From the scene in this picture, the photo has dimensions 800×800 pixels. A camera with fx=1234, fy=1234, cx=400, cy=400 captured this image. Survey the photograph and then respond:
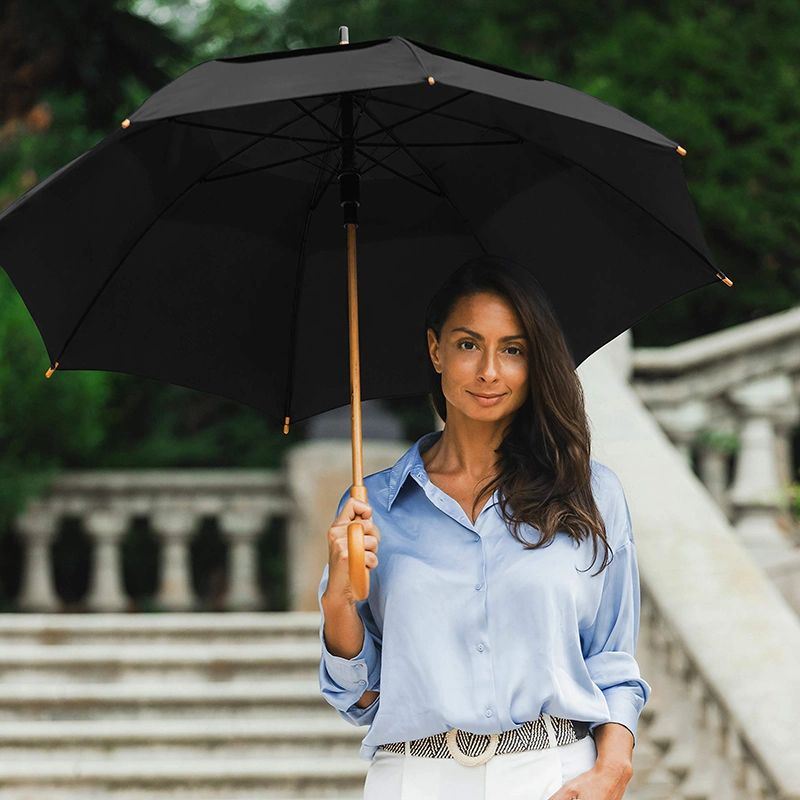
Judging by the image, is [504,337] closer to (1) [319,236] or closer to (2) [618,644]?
(2) [618,644]

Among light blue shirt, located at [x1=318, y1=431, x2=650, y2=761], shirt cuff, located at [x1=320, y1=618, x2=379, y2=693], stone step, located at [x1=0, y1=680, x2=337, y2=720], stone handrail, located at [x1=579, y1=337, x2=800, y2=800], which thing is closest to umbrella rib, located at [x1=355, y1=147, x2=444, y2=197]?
light blue shirt, located at [x1=318, y1=431, x2=650, y2=761]

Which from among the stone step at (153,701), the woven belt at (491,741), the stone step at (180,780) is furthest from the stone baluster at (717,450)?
the woven belt at (491,741)

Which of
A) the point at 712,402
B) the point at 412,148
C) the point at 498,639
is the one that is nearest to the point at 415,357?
the point at 412,148

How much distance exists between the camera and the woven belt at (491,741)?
2340mm

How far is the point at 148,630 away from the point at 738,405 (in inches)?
135

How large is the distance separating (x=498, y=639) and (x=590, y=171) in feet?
3.56

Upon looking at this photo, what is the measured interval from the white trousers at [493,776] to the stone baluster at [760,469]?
14.6ft

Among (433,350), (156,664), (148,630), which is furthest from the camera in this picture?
(148,630)

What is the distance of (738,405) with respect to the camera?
22.5ft

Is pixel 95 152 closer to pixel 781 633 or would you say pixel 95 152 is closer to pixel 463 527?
pixel 463 527

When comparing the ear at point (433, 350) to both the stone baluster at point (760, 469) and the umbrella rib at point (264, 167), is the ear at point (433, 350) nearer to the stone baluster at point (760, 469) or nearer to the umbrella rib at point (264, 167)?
the umbrella rib at point (264, 167)

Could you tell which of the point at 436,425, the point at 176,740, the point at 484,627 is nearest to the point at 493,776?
the point at 484,627

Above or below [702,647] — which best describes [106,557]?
above

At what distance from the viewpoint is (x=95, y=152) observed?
2.50 m
